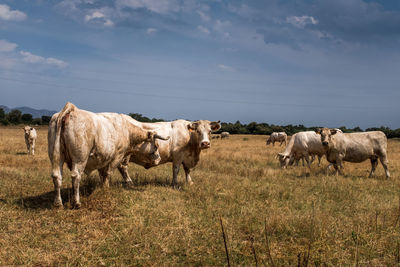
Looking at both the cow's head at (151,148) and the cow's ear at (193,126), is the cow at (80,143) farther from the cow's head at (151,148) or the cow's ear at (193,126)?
the cow's ear at (193,126)

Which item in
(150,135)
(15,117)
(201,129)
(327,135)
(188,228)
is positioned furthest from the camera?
(15,117)

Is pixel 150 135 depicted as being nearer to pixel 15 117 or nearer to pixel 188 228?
pixel 188 228

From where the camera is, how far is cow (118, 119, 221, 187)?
8.34m

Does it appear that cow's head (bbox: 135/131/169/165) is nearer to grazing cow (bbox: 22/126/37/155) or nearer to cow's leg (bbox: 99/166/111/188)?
cow's leg (bbox: 99/166/111/188)

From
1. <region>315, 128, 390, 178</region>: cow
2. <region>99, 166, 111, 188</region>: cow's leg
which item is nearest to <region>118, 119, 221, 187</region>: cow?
<region>99, 166, 111, 188</region>: cow's leg

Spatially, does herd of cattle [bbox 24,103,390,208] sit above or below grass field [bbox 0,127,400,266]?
above

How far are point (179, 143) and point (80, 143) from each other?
3621 millimetres

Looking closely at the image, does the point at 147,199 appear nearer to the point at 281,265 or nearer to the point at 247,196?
the point at 247,196

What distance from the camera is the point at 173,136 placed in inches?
343

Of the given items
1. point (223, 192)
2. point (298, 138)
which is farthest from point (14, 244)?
point (298, 138)

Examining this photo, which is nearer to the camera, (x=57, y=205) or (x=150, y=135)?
(x=57, y=205)

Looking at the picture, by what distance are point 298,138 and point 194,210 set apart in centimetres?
1155

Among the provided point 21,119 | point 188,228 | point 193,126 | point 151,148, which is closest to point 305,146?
point 193,126

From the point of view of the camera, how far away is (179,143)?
8.66 m
